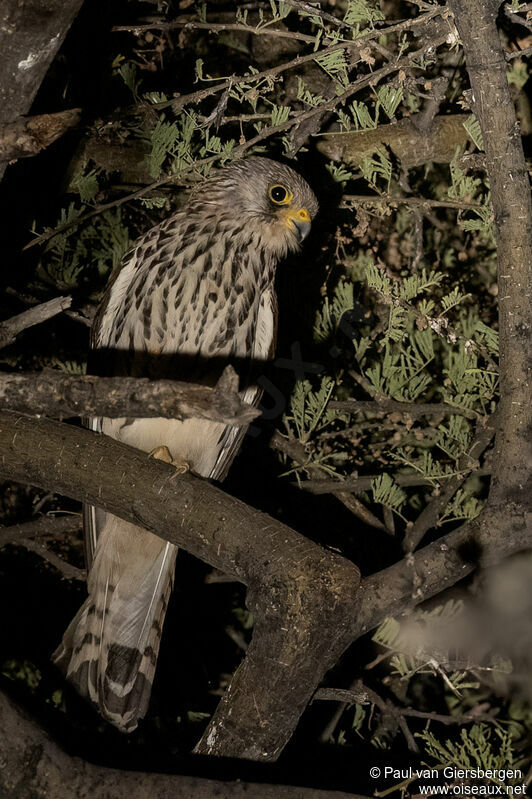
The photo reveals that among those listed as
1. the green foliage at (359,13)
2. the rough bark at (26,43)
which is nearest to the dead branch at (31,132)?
the rough bark at (26,43)

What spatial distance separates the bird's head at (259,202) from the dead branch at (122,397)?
136 cm

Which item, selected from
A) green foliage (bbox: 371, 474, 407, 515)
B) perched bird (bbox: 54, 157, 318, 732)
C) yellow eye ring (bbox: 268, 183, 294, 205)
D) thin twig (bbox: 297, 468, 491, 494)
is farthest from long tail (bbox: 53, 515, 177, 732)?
yellow eye ring (bbox: 268, 183, 294, 205)

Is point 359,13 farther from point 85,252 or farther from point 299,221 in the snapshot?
point 85,252

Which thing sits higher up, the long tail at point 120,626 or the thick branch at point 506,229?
the thick branch at point 506,229

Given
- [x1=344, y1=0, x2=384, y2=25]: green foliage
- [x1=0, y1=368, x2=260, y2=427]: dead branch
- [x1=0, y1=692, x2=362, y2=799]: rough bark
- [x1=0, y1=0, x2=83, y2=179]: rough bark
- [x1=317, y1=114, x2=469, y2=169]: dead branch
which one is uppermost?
[x1=344, y1=0, x2=384, y2=25]: green foliage

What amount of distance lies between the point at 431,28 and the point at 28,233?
1392 millimetres

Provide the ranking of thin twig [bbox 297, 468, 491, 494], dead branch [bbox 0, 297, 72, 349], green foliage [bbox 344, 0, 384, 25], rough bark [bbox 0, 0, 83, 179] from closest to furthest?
dead branch [bbox 0, 297, 72, 349], rough bark [bbox 0, 0, 83, 179], green foliage [bbox 344, 0, 384, 25], thin twig [bbox 297, 468, 491, 494]

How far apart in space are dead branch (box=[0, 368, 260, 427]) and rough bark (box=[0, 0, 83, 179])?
648 millimetres

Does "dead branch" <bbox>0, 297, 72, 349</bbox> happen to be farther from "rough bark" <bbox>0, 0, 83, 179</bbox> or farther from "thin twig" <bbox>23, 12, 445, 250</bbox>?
"thin twig" <bbox>23, 12, 445, 250</bbox>

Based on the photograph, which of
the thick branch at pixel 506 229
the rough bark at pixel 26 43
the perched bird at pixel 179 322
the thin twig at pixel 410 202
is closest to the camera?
the thick branch at pixel 506 229

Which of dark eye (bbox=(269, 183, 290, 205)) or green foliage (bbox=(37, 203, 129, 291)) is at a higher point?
dark eye (bbox=(269, 183, 290, 205))

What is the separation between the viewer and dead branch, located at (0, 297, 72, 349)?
1486mm

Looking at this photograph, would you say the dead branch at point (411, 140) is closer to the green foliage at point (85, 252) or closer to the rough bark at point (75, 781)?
the green foliage at point (85, 252)

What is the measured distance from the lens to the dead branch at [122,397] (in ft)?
4.16
